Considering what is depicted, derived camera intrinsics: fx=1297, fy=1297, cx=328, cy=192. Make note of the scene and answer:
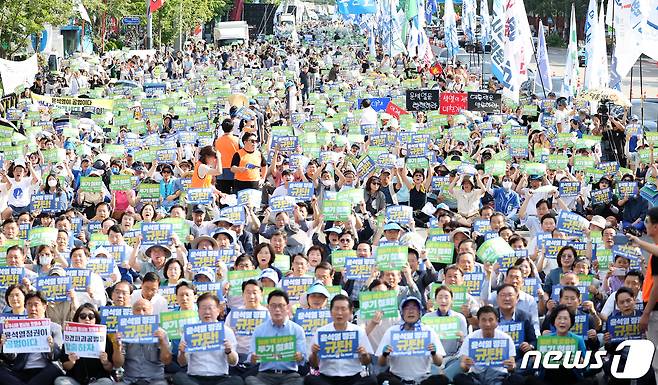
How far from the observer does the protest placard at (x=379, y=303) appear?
438 inches

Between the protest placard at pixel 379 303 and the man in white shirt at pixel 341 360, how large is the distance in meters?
0.29

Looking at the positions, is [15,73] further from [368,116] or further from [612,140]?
[612,140]

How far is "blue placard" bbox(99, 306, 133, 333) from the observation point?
35.8 ft

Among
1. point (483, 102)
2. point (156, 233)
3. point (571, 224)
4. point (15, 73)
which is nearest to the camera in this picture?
point (156, 233)

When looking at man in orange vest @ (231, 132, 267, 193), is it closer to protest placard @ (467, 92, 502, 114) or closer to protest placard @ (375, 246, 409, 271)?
protest placard @ (375, 246, 409, 271)

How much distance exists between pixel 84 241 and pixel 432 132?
1024 cm

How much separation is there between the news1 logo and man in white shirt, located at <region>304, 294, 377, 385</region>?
132cm

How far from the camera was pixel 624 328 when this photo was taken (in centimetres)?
1109

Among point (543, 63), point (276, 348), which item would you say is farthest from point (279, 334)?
point (543, 63)

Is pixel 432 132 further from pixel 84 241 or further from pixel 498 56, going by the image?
pixel 84 241

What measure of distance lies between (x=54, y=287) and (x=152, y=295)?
2.95ft

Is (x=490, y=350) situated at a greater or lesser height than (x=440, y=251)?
lesser

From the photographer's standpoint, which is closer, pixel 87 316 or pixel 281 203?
pixel 87 316

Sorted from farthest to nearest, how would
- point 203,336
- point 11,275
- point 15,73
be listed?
point 15,73 < point 11,275 < point 203,336
